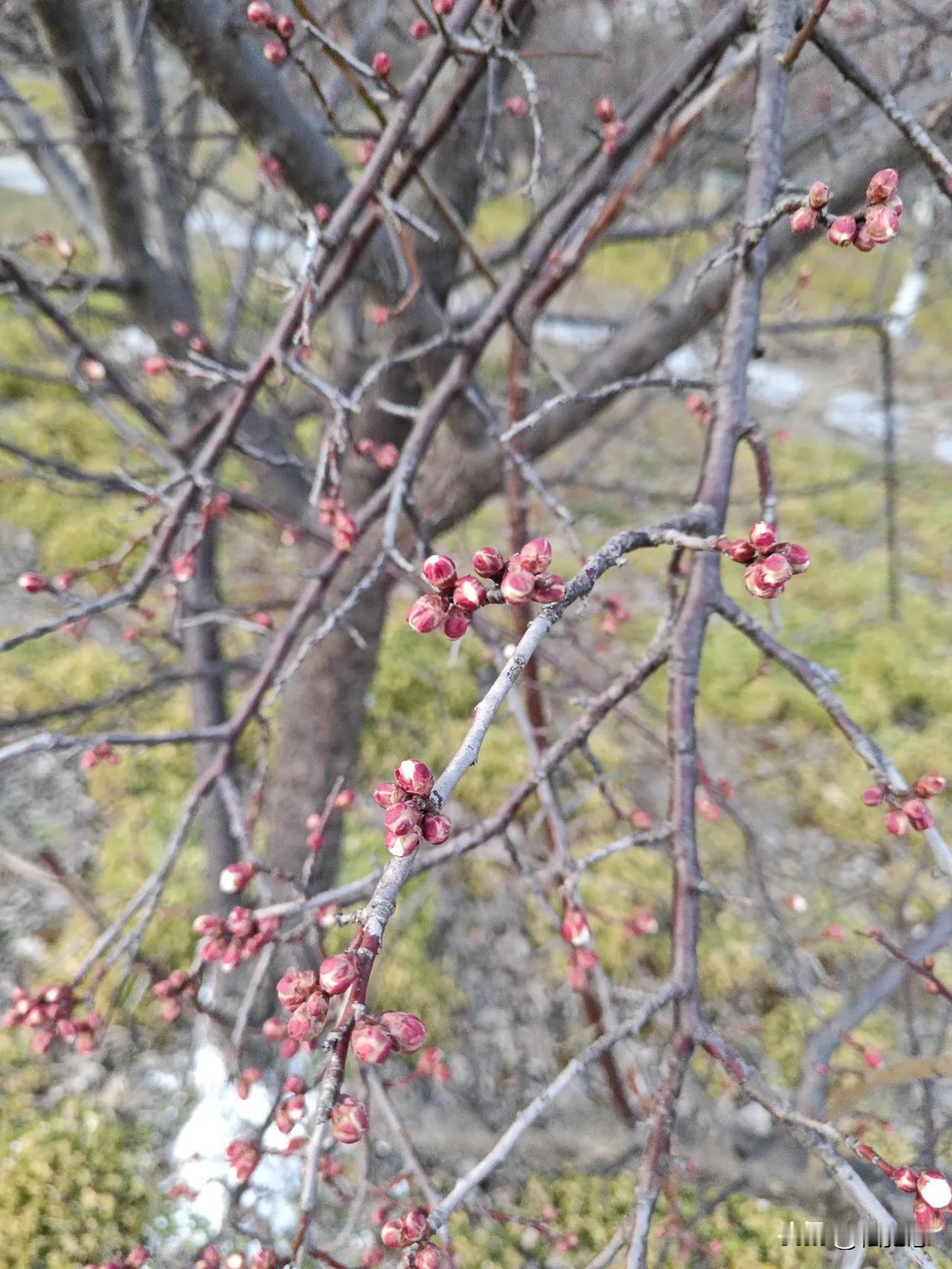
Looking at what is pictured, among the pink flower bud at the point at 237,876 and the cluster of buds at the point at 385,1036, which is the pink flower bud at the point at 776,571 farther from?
the pink flower bud at the point at 237,876

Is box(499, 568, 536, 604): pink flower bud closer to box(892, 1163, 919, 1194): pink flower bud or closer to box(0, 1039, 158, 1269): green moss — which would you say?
box(892, 1163, 919, 1194): pink flower bud

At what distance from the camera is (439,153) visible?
1.90 meters

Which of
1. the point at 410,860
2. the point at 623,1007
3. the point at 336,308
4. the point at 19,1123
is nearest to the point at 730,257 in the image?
the point at 410,860

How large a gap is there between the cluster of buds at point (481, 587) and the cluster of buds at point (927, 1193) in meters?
0.59

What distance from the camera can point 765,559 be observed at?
596mm

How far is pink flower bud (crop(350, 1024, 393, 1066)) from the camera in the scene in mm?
474

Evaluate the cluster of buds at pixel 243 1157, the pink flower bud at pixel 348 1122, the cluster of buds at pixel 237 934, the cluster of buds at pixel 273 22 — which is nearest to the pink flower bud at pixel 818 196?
the cluster of buds at pixel 273 22

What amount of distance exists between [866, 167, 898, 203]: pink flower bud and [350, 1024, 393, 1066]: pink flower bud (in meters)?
0.73

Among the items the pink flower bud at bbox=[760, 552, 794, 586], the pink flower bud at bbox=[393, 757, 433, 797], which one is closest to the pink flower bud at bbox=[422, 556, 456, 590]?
the pink flower bud at bbox=[393, 757, 433, 797]

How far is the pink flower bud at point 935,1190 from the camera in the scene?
64cm

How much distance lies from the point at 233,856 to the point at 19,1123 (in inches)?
34.9

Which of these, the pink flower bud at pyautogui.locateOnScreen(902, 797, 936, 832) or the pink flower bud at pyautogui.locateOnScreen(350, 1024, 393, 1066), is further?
the pink flower bud at pyautogui.locateOnScreen(902, 797, 936, 832)

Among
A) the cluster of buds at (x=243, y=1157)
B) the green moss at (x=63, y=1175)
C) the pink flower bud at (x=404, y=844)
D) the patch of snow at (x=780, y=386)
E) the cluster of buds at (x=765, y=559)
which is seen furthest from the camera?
the patch of snow at (x=780, y=386)

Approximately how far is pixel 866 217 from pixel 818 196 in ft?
0.14
